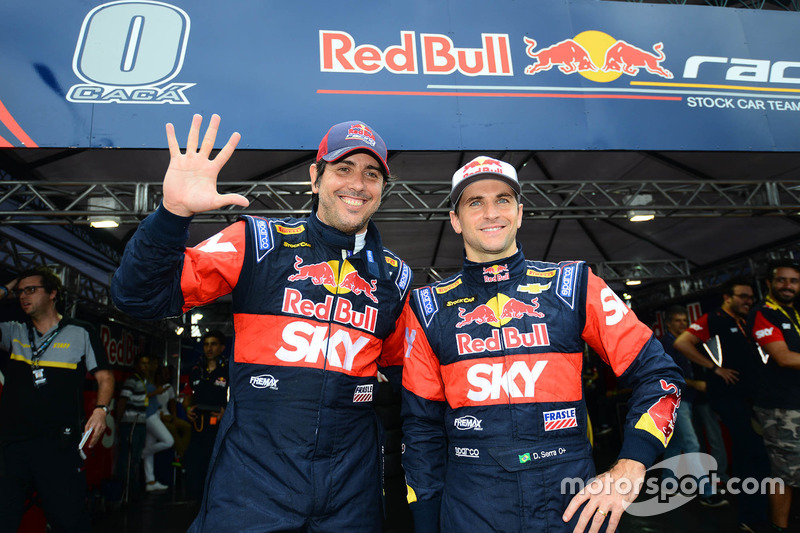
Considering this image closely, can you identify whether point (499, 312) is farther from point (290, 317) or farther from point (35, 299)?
point (35, 299)

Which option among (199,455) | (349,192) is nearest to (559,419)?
(349,192)

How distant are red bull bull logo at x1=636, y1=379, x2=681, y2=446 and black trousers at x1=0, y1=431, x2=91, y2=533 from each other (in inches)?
135

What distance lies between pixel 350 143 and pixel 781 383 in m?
3.66

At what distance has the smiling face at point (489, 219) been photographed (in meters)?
1.86

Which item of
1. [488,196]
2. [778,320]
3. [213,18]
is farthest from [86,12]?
[778,320]

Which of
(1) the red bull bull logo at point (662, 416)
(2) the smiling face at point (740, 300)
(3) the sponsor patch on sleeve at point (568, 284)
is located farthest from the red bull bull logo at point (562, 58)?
Answer: (1) the red bull bull logo at point (662, 416)

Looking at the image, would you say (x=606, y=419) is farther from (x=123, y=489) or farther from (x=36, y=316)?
(x=36, y=316)

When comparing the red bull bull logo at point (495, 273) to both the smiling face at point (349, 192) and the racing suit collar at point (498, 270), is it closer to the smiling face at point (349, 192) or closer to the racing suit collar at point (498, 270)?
the racing suit collar at point (498, 270)

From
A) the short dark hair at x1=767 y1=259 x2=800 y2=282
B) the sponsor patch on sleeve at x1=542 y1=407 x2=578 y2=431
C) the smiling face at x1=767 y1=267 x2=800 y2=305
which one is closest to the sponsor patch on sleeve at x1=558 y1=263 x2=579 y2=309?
the sponsor patch on sleeve at x1=542 y1=407 x2=578 y2=431

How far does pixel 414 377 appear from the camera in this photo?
1847mm

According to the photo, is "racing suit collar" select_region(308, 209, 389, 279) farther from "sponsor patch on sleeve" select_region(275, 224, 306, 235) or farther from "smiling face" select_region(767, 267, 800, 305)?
"smiling face" select_region(767, 267, 800, 305)

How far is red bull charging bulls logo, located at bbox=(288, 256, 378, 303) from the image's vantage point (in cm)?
181

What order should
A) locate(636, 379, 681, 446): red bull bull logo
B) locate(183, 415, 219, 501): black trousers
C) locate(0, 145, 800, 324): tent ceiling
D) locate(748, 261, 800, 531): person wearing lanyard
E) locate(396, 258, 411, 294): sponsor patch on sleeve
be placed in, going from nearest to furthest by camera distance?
1. locate(636, 379, 681, 446): red bull bull logo
2. locate(396, 258, 411, 294): sponsor patch on sleeve
3. locate(748, 261, 800, 531): person wearing lanyard
4. locate(0, 145, 800, 324): tent ceiling
5. locate(183, 415, 219, 501): black trousers

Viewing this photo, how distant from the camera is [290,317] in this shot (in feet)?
5.71
